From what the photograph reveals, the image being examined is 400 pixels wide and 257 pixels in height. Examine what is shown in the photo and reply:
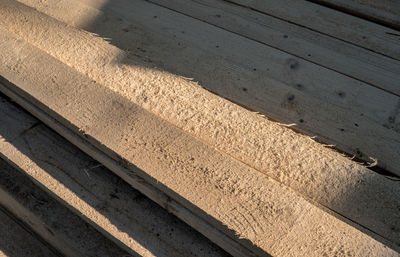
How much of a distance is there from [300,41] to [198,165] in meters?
0.94

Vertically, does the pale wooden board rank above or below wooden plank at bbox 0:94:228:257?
below

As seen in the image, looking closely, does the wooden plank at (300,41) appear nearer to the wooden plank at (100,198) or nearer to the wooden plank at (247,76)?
the wooden plank at (247,76)

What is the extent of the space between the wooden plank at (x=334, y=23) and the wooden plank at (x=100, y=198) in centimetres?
114

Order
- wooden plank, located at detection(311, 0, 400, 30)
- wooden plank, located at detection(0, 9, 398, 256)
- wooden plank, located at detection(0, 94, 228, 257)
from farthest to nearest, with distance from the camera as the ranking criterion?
wooden plank, located at detection(311, 0, 400, 30) < wooden plank, located at detection(0, 94, 228, 257) < wooden plank, located at detection(0, 9, 398, 256)

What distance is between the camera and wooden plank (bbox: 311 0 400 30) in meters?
1.88

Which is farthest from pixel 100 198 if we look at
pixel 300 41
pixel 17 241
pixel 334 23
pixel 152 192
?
pixel 334 23

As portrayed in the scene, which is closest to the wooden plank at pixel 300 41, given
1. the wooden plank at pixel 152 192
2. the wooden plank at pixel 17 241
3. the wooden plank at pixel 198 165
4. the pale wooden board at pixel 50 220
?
the wooden plank at pixel 198 165

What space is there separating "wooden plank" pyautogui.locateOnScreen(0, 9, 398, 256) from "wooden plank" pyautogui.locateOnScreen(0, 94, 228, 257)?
0.19 m

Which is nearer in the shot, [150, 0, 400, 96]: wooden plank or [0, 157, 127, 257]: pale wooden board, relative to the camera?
[0, 157, 127, 257]: pale wooden board

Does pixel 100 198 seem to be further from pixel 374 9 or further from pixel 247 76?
pixel 374 9

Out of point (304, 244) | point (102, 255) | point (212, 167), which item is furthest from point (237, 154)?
point (102, 255)

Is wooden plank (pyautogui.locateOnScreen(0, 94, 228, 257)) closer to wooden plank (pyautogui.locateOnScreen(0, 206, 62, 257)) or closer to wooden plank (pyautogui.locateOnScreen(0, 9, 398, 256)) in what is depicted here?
wooden plank (pyautogui.locateOnScreen(0, 9, 398, 256))

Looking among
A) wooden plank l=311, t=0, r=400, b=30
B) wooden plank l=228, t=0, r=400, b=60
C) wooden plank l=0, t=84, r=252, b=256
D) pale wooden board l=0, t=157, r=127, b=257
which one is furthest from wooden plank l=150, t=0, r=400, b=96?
pale wooden board l=0, t=157, r=127, b=257

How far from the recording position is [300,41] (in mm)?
1793
